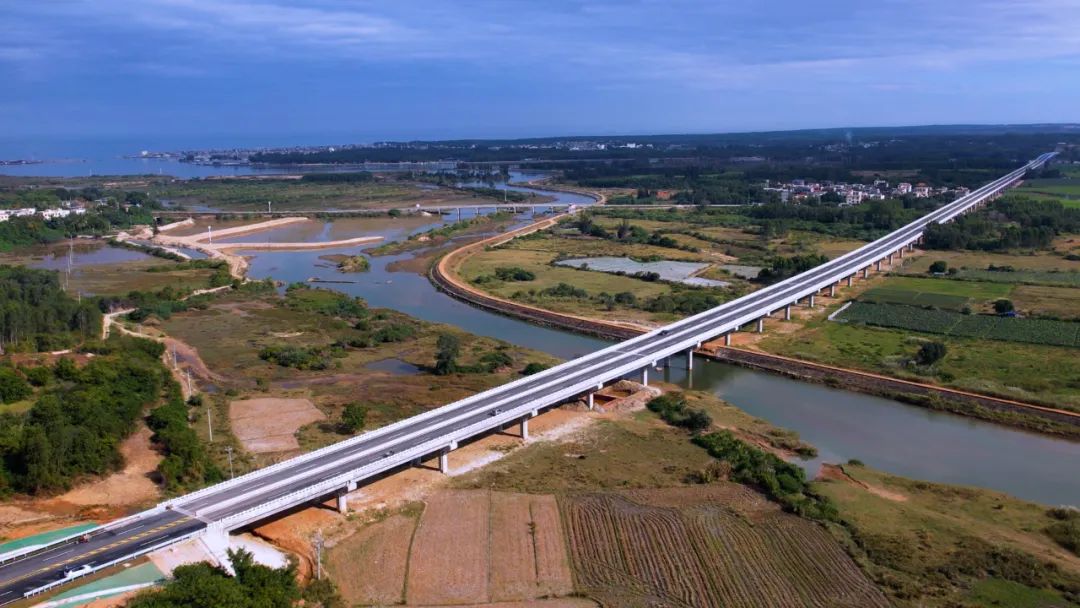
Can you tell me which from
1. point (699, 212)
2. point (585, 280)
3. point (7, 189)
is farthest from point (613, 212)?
point (7, 189)

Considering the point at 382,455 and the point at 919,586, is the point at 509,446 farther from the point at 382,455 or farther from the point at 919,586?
the point at 919,586

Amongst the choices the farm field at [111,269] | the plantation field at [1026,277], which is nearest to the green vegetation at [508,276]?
the farm field at [111,269]

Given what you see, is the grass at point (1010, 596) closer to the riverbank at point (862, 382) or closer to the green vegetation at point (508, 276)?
the riverbank at point (862, 382)

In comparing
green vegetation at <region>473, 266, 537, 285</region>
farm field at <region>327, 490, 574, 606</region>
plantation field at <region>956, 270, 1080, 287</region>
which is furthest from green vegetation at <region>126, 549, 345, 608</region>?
plantation field at <region>956, 270, 1080, 287</region>

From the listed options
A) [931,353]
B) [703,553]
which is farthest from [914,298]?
[703,553]

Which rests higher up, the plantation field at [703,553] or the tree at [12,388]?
the tree at [12,388]

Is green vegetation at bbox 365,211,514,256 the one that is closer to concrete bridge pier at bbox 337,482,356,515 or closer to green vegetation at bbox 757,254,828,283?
green vegetation at bbox 757,254,828,283
